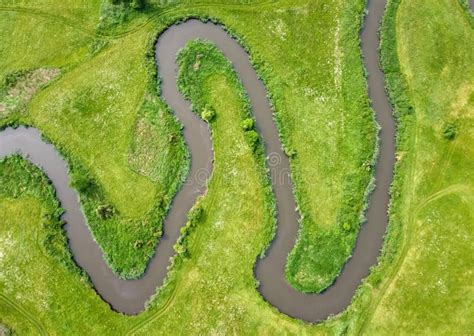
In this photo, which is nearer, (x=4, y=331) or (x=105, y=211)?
(x=4, y=331)

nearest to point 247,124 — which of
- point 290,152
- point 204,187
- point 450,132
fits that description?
point 290,152

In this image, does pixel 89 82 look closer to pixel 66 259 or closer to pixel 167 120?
pixel 167 120

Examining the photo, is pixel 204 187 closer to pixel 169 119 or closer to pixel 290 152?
pixel 169 119

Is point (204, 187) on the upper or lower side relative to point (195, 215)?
upper

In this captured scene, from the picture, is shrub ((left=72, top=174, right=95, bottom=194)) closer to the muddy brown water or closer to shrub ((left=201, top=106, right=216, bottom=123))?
the muddy brown water

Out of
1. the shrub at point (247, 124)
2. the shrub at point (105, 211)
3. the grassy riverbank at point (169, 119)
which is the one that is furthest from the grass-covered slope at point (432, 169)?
the shrub at point (105, 211)

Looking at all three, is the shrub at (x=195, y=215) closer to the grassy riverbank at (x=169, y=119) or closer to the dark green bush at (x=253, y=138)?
the grassy riverbank at (x=169, y=119)

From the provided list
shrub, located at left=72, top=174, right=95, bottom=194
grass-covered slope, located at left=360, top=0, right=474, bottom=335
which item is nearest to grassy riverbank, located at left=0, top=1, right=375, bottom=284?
shrub, located at left=72, top=174, right=95, bottom=194
